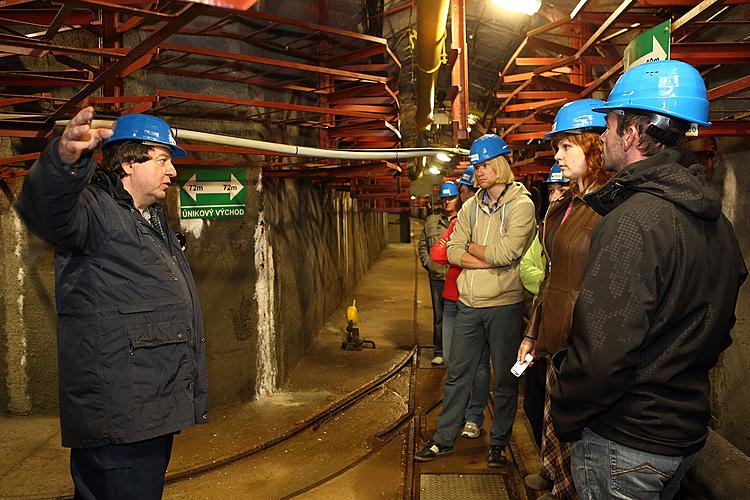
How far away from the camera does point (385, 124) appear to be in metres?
5.86

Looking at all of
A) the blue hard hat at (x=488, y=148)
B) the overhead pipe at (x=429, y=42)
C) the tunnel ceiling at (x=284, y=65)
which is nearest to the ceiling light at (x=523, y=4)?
the tunnel ceiling at (x=284, y=65)

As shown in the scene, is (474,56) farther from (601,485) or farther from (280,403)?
(601,485)

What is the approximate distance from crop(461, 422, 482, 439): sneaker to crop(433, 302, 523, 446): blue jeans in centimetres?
38

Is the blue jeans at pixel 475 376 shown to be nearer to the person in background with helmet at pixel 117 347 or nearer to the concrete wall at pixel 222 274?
the concrete wall at pixel 222 274

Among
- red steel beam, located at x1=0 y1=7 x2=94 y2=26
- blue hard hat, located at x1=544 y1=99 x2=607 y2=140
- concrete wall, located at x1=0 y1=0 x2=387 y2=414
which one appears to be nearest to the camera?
blue hard hat, located at x1=544 y1=99 x2=607 y2=140

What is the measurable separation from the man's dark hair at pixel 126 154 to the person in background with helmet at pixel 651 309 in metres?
1.90

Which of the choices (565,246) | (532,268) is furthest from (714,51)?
(532,268)

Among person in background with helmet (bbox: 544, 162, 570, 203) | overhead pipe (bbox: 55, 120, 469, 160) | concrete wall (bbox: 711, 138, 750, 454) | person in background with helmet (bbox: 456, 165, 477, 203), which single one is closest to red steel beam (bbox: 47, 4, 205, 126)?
overhead pipe (bbox: 55, 120, 469, 160)

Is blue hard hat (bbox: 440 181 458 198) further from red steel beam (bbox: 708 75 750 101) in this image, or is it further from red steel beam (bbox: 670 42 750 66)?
red steel beam (bbox: 708 75 750 101)

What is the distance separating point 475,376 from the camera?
14.8 ft

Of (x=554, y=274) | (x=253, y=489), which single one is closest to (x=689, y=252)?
(x=554, y=274)

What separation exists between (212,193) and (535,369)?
3.52m

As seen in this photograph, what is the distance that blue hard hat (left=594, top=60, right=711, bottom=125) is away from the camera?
1.93 m

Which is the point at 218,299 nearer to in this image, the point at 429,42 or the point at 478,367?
the point at 478,367
